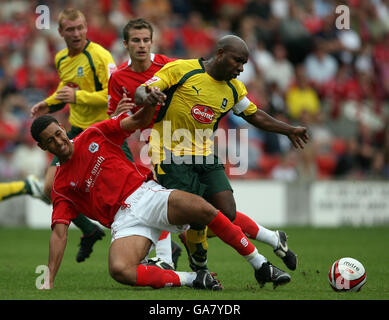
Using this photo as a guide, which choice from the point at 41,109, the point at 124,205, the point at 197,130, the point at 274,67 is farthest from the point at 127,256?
the point at 274,67

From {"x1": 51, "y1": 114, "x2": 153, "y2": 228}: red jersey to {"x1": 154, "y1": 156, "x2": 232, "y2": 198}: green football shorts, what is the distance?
331 mm

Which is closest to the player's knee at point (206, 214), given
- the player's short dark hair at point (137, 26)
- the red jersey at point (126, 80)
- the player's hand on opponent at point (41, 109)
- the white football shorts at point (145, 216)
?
the white football shorts at point (145, 216)

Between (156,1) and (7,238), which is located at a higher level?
(156,1)

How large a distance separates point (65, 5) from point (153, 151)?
10238mm

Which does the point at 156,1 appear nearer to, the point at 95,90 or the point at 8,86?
the point at 8,86

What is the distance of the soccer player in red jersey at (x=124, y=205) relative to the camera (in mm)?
6426

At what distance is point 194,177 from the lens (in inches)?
282

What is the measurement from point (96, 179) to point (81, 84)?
242 centimetres

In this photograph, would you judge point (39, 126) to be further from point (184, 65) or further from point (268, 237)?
point (268, 237)

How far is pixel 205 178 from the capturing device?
7266mm

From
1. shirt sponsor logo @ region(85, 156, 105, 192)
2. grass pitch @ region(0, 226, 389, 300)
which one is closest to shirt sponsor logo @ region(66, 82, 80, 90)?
grass pitch @ region(0, 226, 389, 300)

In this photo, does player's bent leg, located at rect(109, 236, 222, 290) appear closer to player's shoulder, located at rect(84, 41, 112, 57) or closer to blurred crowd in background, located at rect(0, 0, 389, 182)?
player's shoulder, located at rect(84, 41, 112, 57)

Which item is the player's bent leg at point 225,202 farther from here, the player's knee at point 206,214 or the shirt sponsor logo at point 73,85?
the shirt sponsor logo at point 73,85

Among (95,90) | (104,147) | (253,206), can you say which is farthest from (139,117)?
(253,206)
